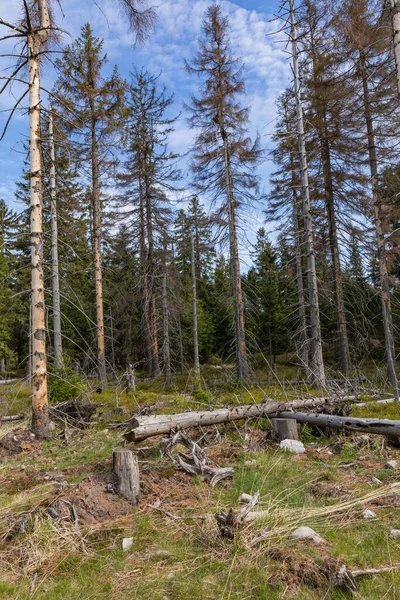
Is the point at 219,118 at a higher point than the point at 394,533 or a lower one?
higher

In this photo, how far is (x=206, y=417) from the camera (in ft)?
21.5

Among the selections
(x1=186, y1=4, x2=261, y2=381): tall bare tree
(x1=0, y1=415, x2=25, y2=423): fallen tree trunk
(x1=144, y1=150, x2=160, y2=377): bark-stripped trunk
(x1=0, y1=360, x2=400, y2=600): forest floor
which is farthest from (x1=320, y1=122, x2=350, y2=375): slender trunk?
(x1=0, y1=415, x2=25, y2=423): fallen tree trunk

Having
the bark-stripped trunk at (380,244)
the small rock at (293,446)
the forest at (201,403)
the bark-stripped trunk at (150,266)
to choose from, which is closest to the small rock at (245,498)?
the forest at (201,403)

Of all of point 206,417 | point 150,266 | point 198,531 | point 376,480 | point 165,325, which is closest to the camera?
point 198,531

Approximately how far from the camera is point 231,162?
56.9ft

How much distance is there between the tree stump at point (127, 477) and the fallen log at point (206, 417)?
1.08 meters

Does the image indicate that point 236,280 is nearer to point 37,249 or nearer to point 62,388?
point 62,388

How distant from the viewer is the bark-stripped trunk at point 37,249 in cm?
777

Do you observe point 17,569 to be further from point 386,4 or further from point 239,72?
point 239,72

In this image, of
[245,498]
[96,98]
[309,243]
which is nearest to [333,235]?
[309,243]

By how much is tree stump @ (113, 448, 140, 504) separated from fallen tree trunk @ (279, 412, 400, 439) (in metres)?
3.53

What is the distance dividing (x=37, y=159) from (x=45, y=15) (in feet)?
10.4

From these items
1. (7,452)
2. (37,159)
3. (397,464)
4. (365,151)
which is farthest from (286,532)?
(365,151)

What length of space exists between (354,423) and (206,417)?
235cm
